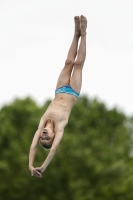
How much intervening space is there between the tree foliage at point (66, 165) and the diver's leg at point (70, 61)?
97.3 ft

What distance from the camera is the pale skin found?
63.4 ft

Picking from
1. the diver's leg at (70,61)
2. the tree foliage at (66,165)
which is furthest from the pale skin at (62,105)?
the tree foliage at (66,165)

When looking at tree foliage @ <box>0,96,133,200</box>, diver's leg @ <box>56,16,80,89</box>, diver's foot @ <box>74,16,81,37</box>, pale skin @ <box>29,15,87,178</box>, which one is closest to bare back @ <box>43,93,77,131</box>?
pale skin @ <box>29,15,87,178</box>

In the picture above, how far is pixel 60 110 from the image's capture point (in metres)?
20.0

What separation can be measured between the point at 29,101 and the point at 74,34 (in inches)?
1563

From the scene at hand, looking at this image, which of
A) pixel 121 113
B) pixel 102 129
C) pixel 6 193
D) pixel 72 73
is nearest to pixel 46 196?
pixel 6 193

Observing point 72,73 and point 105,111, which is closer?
point 72,73

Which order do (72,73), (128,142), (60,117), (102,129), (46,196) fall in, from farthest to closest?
1. (128,142)
2. (102,129)
3. (46,196)
4. (72,73)
5. (60,117)

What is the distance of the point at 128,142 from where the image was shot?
63688mm

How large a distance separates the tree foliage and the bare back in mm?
30227

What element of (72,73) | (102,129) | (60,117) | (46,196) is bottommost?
(60,117)

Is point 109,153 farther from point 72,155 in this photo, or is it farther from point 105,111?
point 105,111

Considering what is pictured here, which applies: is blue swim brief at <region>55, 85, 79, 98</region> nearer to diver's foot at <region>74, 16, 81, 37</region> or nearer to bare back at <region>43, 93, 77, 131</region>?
bare back at <region>43, 93, 77, 131</region>

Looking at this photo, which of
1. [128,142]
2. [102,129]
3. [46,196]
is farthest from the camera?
[128,142]
